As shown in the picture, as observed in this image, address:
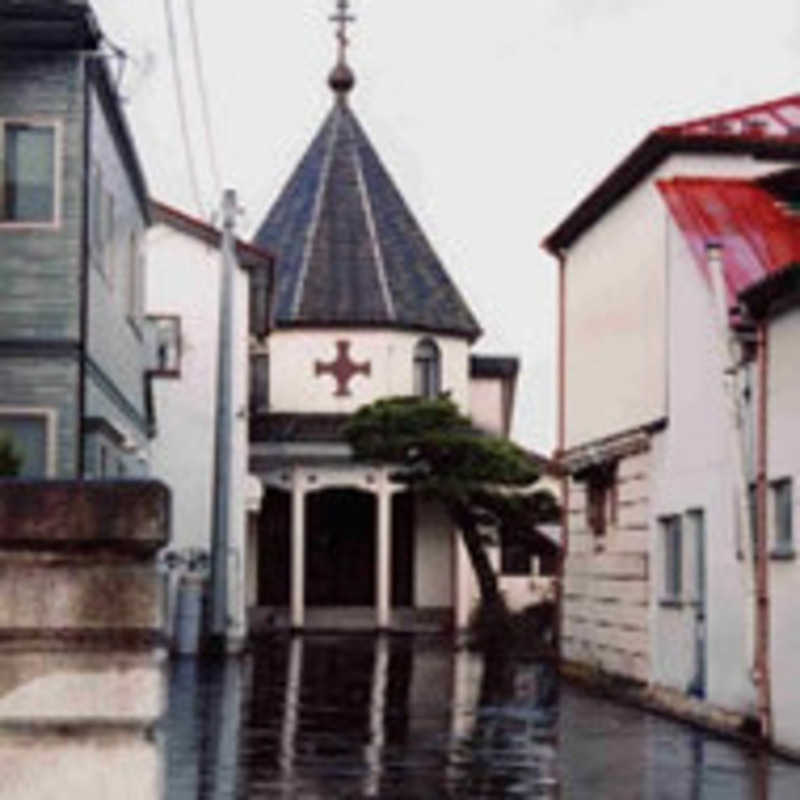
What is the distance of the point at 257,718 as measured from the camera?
20.2 metres

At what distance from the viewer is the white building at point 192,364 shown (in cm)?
3538

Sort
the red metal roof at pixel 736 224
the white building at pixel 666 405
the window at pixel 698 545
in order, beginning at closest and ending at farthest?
the white building at pixel 666 405 < the red metal roof at pixel 736 224 < the window at pixel 698 545

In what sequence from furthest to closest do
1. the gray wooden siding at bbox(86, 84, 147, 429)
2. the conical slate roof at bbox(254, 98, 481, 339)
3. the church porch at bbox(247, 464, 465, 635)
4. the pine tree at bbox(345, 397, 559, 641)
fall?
the conical slate roof at bbox(254, 98, 481, 339), the church porch at bbox(247, 464, 465, 635), the pine tree at bbox(345, 397, 559, 641), the gray wooden siding at bbox(86, 84, 147, 429)

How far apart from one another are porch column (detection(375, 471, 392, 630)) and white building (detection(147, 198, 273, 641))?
6981 mm

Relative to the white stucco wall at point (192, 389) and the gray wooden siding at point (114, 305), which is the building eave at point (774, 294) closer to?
the gray wooden siding at point (114, 305)

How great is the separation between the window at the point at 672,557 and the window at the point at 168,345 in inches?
523

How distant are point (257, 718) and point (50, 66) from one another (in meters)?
7.00

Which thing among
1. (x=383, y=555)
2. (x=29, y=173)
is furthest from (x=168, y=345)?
(x=29, y=173)

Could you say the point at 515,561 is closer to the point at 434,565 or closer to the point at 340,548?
the point at 434,565

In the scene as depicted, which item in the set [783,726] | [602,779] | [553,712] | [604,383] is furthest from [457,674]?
[602,779]

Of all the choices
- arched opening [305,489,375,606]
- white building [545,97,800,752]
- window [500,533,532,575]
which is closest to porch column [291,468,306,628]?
arched opening [305,489,375,606]

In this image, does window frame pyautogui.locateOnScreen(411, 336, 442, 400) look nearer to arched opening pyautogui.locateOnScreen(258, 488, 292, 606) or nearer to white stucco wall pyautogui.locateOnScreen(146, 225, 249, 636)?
Result: arched opening pyautogui.locateOnScreen(258, 488, 292, 606)

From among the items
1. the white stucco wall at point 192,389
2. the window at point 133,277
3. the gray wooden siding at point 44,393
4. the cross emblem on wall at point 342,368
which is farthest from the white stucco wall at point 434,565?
the gray wooden siding at point 44,393

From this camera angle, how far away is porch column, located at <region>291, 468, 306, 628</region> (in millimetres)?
43000
